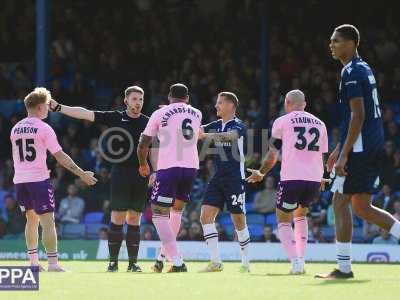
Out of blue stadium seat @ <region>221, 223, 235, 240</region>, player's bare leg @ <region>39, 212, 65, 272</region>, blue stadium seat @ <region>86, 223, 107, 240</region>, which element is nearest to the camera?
player's bare leg @ <region>39, 212, 65, 272</region>

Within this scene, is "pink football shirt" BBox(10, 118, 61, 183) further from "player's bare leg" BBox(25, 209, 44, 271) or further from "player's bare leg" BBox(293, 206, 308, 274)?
"player's bare leg" BBox(293, 206, 308, 274)

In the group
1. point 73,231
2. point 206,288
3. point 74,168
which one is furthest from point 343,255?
point 73,231

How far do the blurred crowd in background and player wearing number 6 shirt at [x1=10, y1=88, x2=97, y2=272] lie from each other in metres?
7.26

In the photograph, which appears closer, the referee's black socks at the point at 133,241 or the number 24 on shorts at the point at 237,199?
the number 24 on shorts at the point at 237,199

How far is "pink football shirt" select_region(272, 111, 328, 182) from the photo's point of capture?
1184cm

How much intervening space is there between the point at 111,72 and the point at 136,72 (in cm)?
59

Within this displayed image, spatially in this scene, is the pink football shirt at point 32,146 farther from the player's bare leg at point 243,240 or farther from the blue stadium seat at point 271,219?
the blue stadium seat at point 271,219

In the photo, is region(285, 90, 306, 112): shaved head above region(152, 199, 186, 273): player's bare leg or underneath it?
above

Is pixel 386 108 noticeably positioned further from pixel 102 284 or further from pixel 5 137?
pixel 102 284

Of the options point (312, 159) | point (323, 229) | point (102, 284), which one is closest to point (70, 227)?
point (323, 229)

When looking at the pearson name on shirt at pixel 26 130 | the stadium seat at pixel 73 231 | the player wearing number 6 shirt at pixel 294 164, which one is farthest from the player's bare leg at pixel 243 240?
the stadium seat at pixel 73 231

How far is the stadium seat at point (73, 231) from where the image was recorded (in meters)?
20.2
